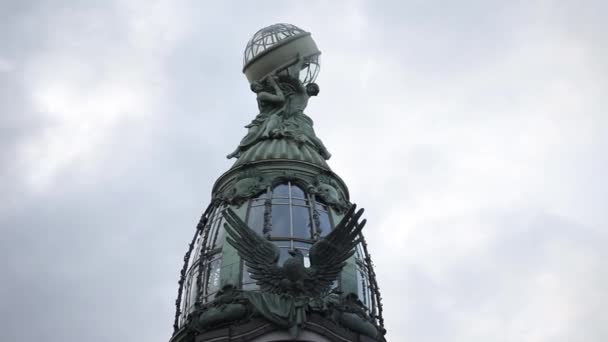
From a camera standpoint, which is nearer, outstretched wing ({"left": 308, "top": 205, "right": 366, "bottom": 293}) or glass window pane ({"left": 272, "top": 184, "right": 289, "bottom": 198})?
outstretched wing ({"left": 308, "top": 205, "right": 366, "bottom": 293})

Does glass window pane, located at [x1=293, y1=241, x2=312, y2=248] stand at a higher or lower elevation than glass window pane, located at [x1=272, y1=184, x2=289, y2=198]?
lower

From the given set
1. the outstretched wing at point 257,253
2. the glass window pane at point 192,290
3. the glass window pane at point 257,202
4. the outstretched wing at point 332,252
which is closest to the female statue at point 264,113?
the glass window pane at point 257,202

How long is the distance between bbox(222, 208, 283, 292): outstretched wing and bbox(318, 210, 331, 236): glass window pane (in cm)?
287

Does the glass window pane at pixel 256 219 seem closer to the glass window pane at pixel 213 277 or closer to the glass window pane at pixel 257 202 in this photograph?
the glass window pane at pixel 257 202

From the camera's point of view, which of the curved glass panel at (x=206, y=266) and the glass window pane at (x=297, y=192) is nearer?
the curved glass panel at (x=206, y=266)

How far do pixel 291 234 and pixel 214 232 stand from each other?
303 cm

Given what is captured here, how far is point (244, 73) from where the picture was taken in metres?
38.5

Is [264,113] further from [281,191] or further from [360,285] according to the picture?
[360,285]

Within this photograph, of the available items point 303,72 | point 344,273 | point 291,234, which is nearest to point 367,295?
point 344,273

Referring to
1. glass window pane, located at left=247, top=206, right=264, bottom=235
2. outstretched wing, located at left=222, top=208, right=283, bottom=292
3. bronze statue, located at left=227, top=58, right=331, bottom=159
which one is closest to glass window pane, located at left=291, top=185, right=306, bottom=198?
glass window pane, located at left=247, top=206, right=264, bottom=235

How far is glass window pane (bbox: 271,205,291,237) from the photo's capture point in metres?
29.5

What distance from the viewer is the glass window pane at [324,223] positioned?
30.0m

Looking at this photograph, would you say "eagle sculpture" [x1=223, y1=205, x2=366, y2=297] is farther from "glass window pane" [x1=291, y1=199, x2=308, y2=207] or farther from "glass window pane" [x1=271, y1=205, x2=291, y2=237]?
"glass window pane" [x1=291, y1=199, x2=308, y2=207]

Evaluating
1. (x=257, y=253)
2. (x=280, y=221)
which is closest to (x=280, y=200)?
(x=280, y=221)
